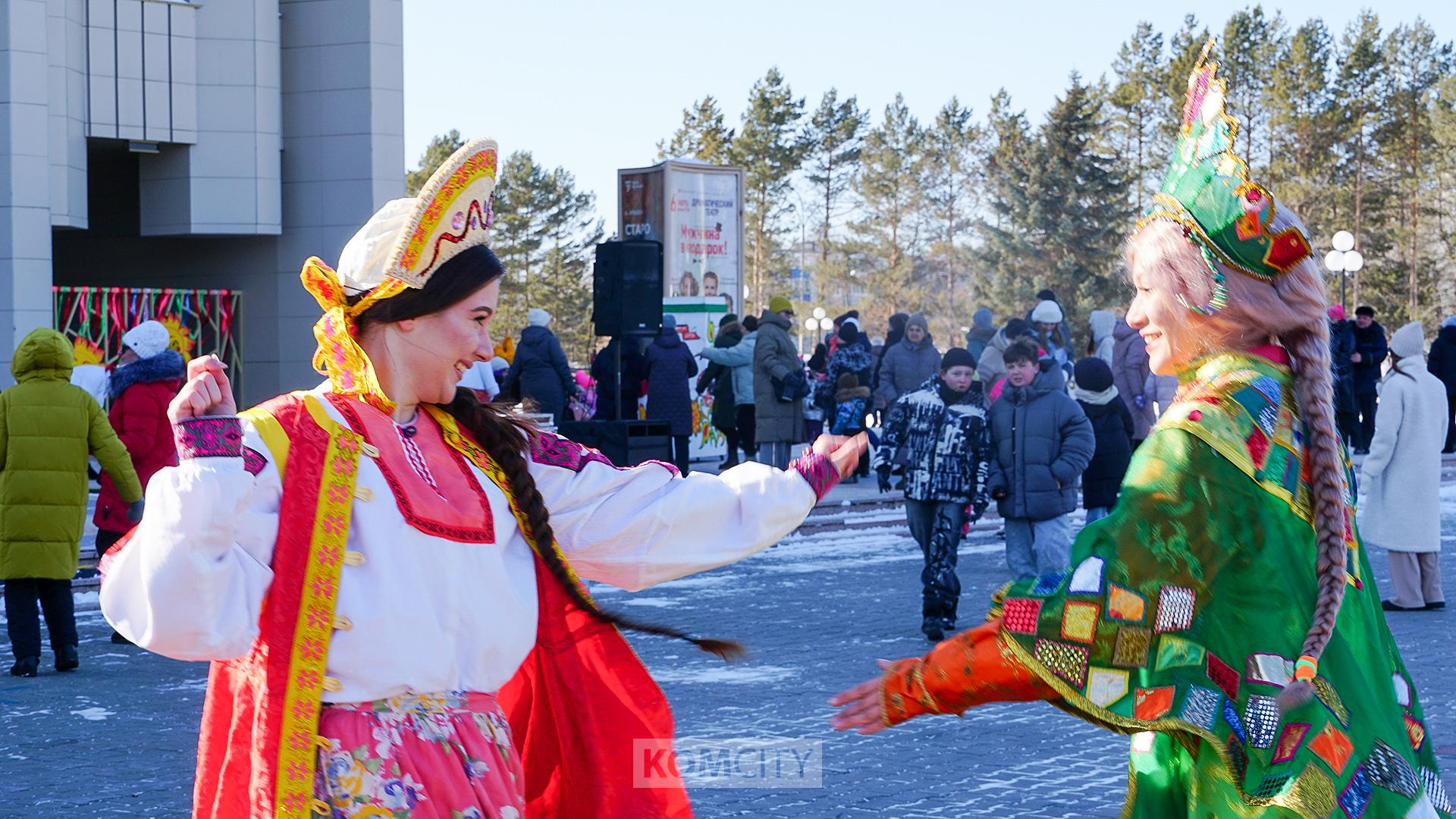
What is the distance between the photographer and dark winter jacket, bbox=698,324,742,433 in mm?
17984

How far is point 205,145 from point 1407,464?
15911 millimetres

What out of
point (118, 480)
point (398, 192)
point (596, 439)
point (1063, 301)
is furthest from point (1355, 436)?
point (1063, 301)

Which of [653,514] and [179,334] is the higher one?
[179,334]

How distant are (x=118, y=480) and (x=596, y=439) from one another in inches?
261

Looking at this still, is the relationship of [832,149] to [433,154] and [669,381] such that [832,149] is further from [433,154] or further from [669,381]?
[669,381]

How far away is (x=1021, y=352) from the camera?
30.7 feet

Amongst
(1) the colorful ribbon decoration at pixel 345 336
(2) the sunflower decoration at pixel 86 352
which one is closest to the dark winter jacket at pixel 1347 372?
(2) the sunflower decoration at pixel 86 352

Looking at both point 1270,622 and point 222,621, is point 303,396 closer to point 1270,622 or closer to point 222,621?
point 222,621

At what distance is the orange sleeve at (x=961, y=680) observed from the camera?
2.65 meters

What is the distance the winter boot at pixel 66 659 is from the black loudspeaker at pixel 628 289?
880 centimetres

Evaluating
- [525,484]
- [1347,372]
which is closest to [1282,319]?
[525,484]

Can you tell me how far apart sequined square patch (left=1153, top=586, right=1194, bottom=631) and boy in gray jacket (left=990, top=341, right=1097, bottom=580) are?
6.75 m

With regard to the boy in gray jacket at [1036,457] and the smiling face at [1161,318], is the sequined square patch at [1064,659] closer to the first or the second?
the smiling face at [1161,318]

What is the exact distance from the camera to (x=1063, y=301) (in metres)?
54.8
